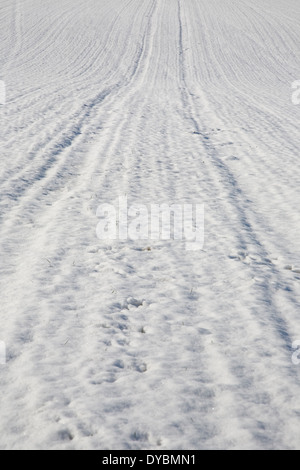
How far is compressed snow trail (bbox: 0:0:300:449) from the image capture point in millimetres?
3477

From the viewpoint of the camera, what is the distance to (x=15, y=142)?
Answer: 1067 cm

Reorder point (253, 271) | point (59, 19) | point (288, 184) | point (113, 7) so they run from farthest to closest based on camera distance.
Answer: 1. point (113, 7)
2. point (59, 19)
3. point (288, 184)
4. point (253, 271)

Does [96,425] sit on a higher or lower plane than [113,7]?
lower

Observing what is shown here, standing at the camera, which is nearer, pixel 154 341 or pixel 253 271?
pixel 154 341

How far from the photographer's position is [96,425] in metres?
3.37

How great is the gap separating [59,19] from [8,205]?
103 feet

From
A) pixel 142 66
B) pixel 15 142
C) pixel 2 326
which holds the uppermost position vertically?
pixel 142 66

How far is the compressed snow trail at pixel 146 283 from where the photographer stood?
3.48 metres

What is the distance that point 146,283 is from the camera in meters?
5.38

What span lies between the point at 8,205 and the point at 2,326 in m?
3.46

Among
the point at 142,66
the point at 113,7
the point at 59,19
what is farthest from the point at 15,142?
the point at 113,7

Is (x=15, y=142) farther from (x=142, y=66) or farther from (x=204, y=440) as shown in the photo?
(x=142, y=66)

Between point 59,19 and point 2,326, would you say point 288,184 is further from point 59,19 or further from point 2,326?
point 59,19
